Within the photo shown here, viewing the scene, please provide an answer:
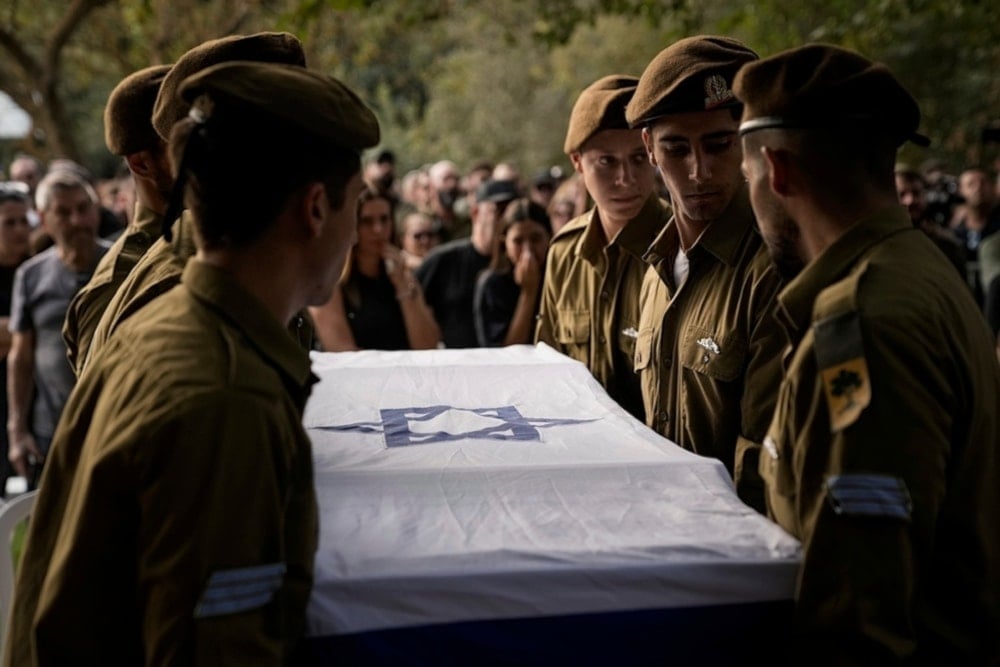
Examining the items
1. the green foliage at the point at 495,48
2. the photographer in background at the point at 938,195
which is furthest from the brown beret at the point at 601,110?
Answer: the photographer in background at the point at 938,195

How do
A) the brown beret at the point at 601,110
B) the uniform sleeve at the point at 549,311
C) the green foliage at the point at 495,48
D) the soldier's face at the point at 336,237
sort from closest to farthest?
1. the soldier's face at the point at 336,237
2. the brown beret at the point at 601,110
3. the uniform sleeve at the point at 549,311
4. the green foliage at the point at 495,48

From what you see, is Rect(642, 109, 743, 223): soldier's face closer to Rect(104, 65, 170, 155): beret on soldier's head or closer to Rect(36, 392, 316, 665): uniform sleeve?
Rect(104, 65, 170, 155): beret on soldier's head

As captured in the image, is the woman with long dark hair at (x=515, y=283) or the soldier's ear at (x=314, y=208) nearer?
the soldier's ear at (x=314, y=208)

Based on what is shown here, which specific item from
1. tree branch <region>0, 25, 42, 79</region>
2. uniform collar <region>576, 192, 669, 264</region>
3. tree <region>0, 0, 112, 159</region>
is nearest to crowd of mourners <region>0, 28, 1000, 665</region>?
uniform collar <region>576, 192, 669, 264</region>

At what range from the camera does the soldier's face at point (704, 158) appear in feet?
10.2

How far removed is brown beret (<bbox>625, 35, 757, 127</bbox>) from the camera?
9.98ft

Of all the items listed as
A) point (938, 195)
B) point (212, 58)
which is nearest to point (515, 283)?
point (212, 58)

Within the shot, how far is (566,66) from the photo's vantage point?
2539 centimetres

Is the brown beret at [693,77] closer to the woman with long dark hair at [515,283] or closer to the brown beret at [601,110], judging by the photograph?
the brown beret at [601,110]

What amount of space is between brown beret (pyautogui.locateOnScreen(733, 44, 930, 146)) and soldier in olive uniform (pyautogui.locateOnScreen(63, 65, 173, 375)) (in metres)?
1.63

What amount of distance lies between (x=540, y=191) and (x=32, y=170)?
502 cm

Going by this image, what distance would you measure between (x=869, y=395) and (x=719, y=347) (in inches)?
40.8

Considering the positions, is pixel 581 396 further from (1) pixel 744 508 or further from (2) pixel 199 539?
(2) pixel 199 539

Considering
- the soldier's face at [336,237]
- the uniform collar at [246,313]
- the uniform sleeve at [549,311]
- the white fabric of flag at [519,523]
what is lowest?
the uniform sleeve at [549,311]
